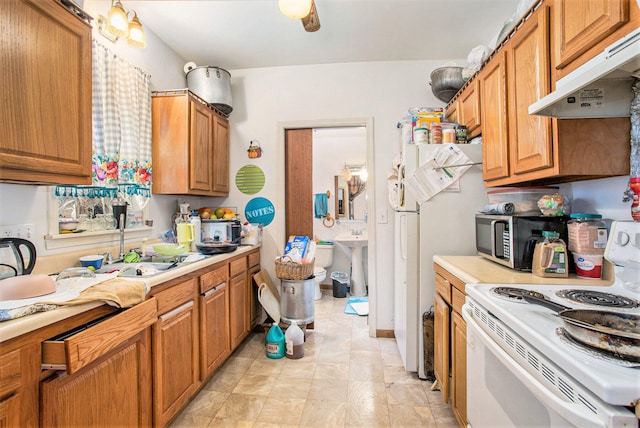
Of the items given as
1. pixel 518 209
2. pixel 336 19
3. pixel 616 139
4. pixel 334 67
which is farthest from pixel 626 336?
pixel 334 67

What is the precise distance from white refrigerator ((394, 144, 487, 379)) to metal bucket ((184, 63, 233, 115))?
1895 millimetres

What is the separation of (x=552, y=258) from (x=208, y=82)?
287 cm

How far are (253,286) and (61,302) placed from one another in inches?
73.0

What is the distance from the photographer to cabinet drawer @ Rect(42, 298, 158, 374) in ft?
2.97

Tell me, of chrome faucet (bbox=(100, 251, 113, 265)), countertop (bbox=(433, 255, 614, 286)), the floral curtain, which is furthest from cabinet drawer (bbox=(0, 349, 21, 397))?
countertop (bbox=(433, 255, 614, 286))

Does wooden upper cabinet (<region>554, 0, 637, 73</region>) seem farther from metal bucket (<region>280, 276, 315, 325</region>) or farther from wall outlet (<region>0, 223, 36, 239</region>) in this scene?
wall outlet (<region>0, 223, 36, 239</region>)

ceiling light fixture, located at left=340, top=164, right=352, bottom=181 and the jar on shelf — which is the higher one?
ceiling light fixture, located at left=340, top=164, right=352, bottom=181

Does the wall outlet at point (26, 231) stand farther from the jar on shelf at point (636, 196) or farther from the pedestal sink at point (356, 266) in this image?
the pedestal sink at point (356, 266)

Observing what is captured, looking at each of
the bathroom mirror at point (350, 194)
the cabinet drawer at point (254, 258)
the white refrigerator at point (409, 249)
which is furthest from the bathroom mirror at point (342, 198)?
the white refrigerator at point (409, 249)

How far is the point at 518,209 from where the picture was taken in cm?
163

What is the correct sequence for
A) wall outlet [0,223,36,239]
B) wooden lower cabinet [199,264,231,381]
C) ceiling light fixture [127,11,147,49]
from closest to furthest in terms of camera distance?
1. wall outlet [0,223,36,239]
2. ceiling light fixture [127,11,147,49]
3. wooden lower cabinet [199,264,231,381]

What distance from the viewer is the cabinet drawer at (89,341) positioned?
0.90 metres

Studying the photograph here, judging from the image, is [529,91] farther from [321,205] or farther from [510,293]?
[321,205]

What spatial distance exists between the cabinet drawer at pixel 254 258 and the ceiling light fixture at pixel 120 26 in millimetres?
1771
